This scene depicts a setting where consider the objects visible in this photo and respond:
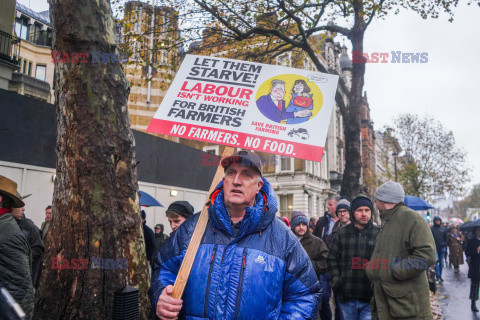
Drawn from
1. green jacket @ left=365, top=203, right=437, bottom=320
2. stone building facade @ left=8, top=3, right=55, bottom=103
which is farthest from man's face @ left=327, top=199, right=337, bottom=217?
stone building facade @ left=8, top=3, right=55, bottom=103

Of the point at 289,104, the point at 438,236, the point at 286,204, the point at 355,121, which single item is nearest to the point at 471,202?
the point at 286,204

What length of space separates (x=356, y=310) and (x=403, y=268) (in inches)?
42.1

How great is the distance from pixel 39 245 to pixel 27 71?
23546 mm

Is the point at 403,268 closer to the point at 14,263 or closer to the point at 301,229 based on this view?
the point at 301,229

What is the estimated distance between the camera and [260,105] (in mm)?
2943

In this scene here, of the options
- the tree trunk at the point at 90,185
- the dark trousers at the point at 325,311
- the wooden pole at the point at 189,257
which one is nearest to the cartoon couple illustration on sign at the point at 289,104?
the wooden pole at the point at 189,257

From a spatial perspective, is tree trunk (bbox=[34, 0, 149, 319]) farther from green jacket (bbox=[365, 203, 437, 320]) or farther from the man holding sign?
green jacket (bbox=[365, 203, 437, 320])

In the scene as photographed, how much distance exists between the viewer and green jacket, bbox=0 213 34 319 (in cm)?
343

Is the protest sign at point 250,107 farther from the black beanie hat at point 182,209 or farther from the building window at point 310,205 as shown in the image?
the building window at point 310,205

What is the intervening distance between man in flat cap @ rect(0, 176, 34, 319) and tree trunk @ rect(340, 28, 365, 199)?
349 inches

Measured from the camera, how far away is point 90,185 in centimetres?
366

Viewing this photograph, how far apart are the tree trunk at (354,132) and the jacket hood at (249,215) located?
876 cm

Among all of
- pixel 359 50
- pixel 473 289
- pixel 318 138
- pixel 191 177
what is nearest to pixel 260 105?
pixel 318 138

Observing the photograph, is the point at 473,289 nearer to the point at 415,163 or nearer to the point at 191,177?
the point at 191,177
